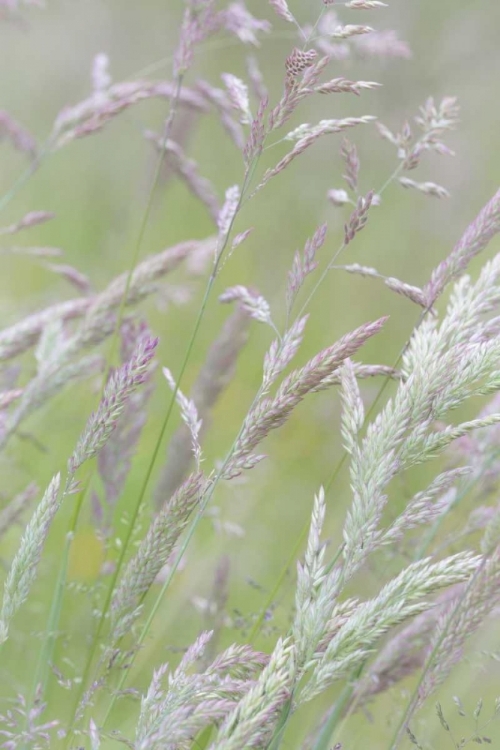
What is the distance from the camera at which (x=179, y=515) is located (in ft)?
3.30

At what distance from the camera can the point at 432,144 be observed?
1.33 m

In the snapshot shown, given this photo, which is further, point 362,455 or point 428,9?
point 428,9

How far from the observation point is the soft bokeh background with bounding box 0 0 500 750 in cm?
211

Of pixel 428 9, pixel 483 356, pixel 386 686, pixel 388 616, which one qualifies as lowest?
pixel 386 686

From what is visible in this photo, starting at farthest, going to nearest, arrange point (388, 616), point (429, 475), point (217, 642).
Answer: point (429, 475), point (217, 642), point (388, 616)

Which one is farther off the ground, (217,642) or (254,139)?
(254,139)

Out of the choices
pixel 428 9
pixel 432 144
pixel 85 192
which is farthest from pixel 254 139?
pixel 428 9

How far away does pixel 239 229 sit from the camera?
360 centimetres

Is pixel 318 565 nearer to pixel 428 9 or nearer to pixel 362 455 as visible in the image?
pixel 362 455

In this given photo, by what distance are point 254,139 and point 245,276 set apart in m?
2.48

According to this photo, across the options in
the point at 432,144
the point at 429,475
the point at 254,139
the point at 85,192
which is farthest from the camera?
the point at 85,192

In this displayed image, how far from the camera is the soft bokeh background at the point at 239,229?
2105 millimetres

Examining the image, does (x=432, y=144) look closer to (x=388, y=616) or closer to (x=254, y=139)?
(x=254, y=139)

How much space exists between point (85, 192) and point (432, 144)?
9.40ft
